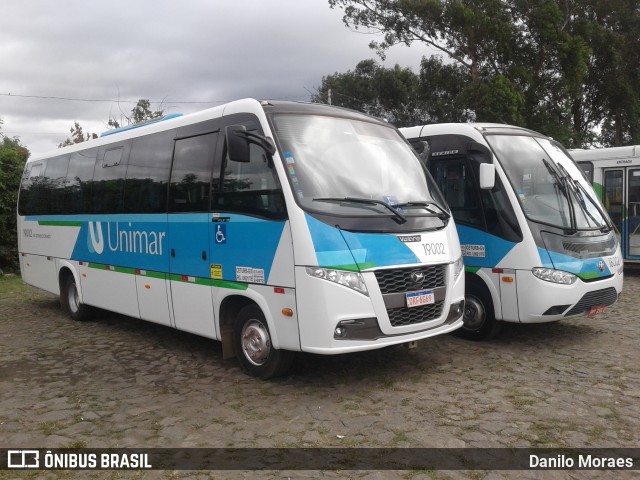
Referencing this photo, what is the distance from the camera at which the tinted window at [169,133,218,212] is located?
22.5ft

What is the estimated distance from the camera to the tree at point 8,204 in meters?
17.0

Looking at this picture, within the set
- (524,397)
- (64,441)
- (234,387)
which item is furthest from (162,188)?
(524,397)

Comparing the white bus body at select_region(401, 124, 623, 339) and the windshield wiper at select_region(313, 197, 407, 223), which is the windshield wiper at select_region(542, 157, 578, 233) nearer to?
the white bus body at select_region(401, 124, 623, 339)

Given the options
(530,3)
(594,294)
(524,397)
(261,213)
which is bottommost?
(524,397)

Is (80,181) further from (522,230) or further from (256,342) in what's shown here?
(522,230)

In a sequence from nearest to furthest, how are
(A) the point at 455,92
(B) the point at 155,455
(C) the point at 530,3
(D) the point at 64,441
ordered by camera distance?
1. (B) the point at 155,455
2. (D) the point at 64,441
3. (C) the point at 530,3
4. (A) the point at 455,92

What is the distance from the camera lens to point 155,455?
465 centimetres

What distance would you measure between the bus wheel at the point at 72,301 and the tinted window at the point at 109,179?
1846 millimetres

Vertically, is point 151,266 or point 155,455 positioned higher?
point 151,266

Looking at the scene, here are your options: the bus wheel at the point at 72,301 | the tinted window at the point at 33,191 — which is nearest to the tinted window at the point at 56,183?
the tinted window at the point at 33,191

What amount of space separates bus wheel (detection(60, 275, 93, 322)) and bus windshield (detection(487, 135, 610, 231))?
22.9 feet

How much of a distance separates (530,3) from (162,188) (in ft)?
80.7

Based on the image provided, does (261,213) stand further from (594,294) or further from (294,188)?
(594,294)

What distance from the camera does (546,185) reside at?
308 inches
